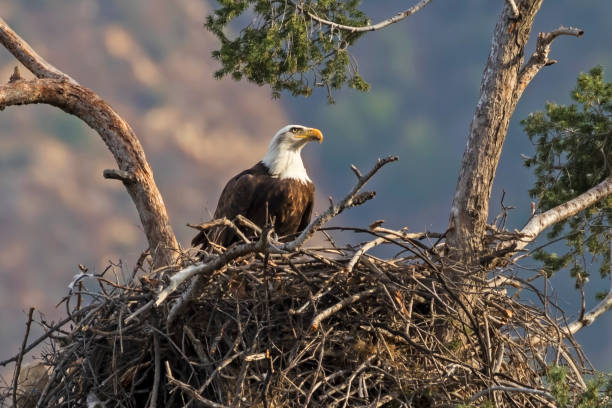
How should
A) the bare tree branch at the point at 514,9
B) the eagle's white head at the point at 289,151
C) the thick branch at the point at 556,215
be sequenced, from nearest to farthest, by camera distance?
the bare tree branch at the point at 514,9 → the thick branch at the point at 556,215 → the eagle's white head at the point at 289,151

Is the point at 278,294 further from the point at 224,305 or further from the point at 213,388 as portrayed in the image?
the point at 213,388

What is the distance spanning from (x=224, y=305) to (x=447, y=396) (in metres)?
1.77

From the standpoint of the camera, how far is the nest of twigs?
5.29 meters

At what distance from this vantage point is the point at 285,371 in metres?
4.99

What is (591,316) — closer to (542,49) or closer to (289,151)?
(542,49)

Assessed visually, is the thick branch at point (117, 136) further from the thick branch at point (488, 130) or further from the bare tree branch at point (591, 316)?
the bare tree branch at point (591, 316)

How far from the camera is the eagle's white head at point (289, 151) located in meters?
8.07

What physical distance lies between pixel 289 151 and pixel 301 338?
11.3 feet

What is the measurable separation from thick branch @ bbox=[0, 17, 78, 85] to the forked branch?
1 cm

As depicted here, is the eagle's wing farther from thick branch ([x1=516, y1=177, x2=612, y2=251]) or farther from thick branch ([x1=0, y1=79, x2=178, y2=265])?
thick branch ([x1=516, y1=177, x2=612, y2=251])

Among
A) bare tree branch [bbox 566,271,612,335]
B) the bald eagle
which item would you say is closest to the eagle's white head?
the bald eagle

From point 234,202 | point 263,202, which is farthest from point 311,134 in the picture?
point 234,202

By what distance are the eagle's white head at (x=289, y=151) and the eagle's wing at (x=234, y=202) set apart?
0.30 metres

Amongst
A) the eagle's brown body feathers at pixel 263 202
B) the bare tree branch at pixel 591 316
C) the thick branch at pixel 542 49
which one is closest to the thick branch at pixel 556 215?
the bare tree branch at pixel 591 316
